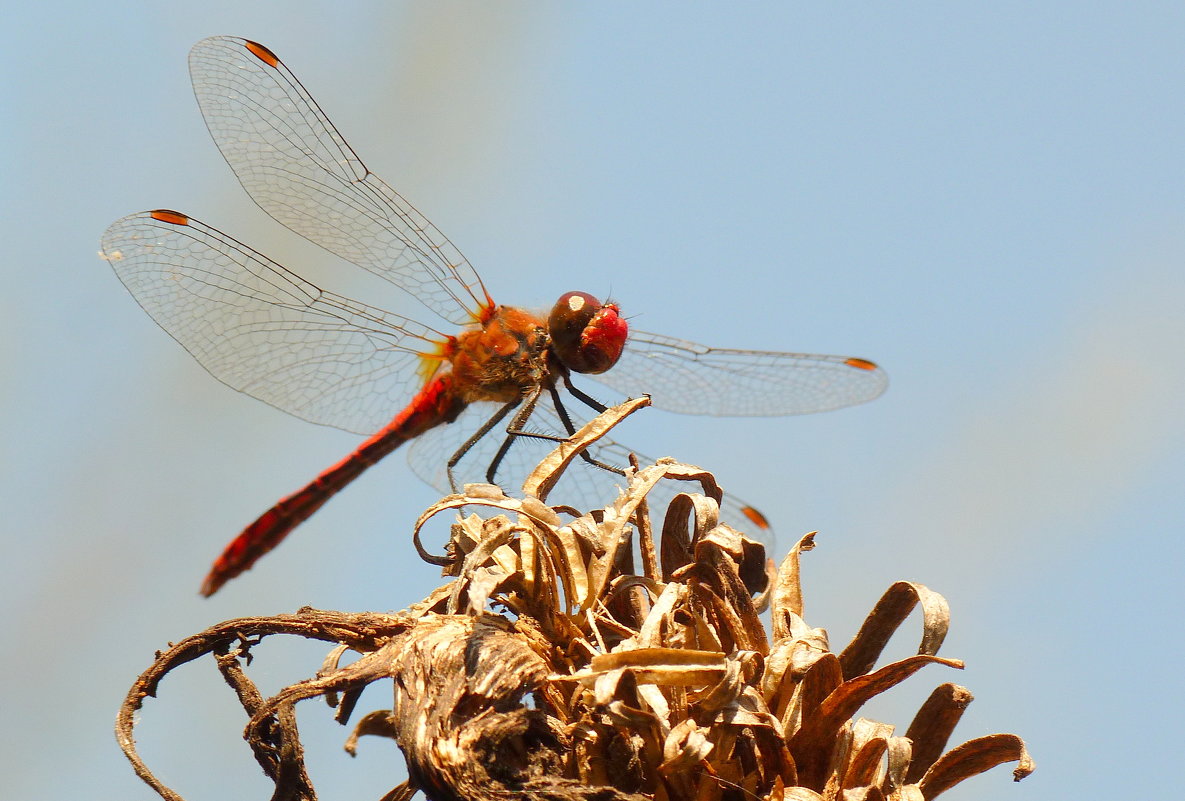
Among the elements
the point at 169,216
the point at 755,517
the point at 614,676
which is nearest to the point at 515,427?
the point at 755,517

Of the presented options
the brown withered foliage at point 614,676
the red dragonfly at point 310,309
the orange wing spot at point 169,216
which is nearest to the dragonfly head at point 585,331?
the red dragonfly at point 310,309

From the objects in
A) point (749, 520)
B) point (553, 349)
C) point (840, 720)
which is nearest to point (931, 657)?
point (840, 720)

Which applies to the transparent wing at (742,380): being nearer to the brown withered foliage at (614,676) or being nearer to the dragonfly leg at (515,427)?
the dragonfly leg at (515,427)

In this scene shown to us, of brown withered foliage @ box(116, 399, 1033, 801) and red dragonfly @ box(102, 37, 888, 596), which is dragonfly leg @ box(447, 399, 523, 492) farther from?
brown withered foliage @ box(116, 399, 1033, 801)

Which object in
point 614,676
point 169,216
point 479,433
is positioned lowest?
point 614,676

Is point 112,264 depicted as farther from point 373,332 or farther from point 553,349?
point 553,349

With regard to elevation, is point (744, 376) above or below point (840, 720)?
above

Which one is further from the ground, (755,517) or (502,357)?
(502,357)

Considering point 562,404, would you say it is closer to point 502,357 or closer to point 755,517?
point 502,357
